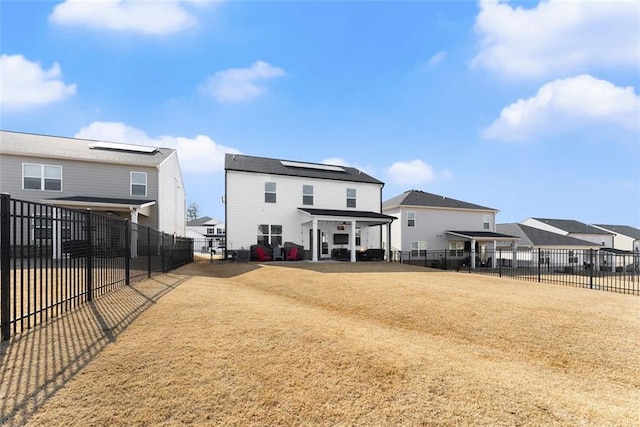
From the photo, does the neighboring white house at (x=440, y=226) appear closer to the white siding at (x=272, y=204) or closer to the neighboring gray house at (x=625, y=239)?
the white siding at (x=272, y=204)

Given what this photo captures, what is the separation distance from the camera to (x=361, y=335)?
5.64 meters

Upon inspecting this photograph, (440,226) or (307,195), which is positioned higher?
(307,195)

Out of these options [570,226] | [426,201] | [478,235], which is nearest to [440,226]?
[426,201]

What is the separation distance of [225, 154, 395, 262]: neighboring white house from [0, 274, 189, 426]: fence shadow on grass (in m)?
14.6

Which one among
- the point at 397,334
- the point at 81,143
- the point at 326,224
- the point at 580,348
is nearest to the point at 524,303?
the point at 580,348

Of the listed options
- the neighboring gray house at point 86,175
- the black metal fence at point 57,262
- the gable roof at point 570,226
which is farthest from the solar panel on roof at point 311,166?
the gable roof at point 570,226

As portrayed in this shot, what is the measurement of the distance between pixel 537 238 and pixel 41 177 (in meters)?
43.7

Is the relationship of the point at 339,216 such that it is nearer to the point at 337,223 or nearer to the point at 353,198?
the point at 337,223

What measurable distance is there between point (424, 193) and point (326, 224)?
586 inches

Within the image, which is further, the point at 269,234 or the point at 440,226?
the point at 440,226

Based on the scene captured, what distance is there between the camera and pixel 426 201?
32.2 meters

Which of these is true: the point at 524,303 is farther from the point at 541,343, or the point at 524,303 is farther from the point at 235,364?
the point at 235,364

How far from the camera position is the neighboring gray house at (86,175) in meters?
18.8

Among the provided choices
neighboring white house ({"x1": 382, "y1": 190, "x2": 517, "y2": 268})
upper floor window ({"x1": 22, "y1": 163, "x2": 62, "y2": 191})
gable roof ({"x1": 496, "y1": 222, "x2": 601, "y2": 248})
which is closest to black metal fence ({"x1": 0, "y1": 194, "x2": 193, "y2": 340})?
upper floor window ({"x1": 22, "y1": 163, "x2": 62, "y2": 191})
